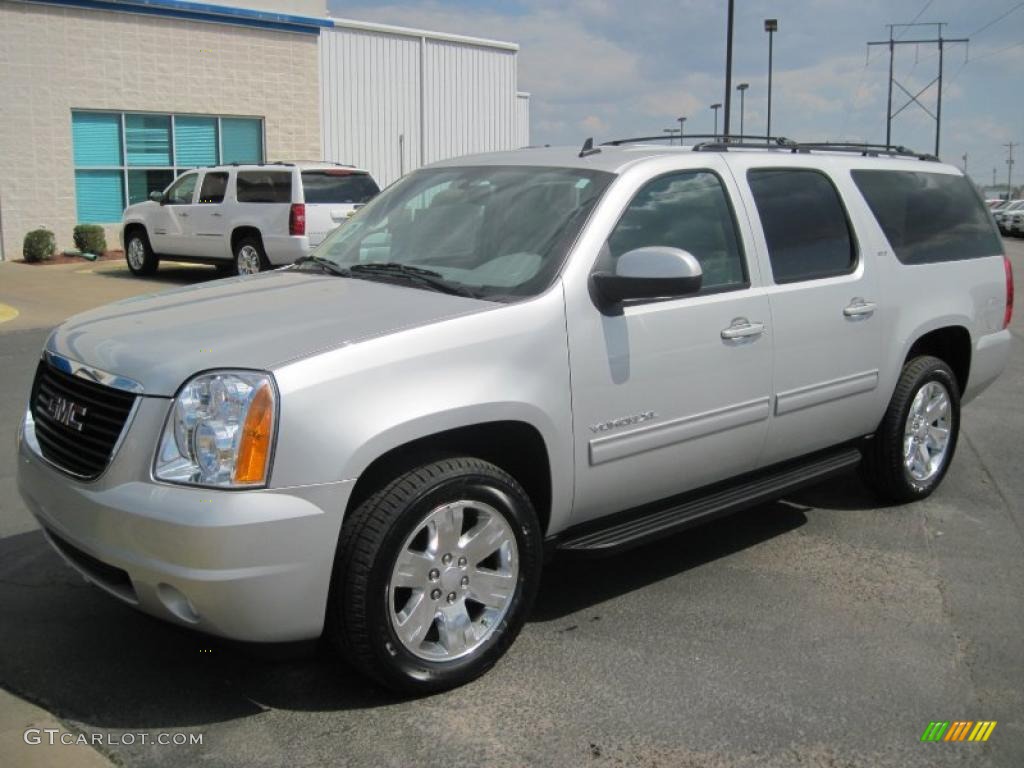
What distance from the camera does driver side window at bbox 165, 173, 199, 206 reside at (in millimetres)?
17578

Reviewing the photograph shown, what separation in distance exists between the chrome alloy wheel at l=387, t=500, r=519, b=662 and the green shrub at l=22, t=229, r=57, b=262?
19112 millimetres

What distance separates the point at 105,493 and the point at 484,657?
4.48 feet

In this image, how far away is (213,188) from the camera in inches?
670

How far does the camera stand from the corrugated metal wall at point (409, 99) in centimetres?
2584

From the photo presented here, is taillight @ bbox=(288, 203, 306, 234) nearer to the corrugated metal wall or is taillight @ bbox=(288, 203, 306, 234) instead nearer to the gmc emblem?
the corrugated metal wall

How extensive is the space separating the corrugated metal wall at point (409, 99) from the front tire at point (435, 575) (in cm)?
2338

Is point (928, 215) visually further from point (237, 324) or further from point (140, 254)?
point (140, 254)

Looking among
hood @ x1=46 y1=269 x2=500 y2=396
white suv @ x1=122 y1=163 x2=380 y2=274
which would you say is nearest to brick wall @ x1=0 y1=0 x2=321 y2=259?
white suv @ x1=122 y1=163 x2=380 y2=274

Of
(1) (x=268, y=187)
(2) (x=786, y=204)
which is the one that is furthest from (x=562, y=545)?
(1) (x=268, y=187)

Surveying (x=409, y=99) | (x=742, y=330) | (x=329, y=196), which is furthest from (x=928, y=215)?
(x=409, y=99)

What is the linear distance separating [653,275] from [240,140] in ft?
72.2

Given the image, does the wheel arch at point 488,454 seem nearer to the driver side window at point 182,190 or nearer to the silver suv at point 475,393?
the silver suv at point 475,393

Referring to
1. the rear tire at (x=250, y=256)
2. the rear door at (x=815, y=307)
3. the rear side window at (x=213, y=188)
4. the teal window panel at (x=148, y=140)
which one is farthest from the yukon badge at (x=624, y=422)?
the teal window panel at (x=148, y=140)

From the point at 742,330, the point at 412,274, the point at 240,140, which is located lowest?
the point at 742,330
